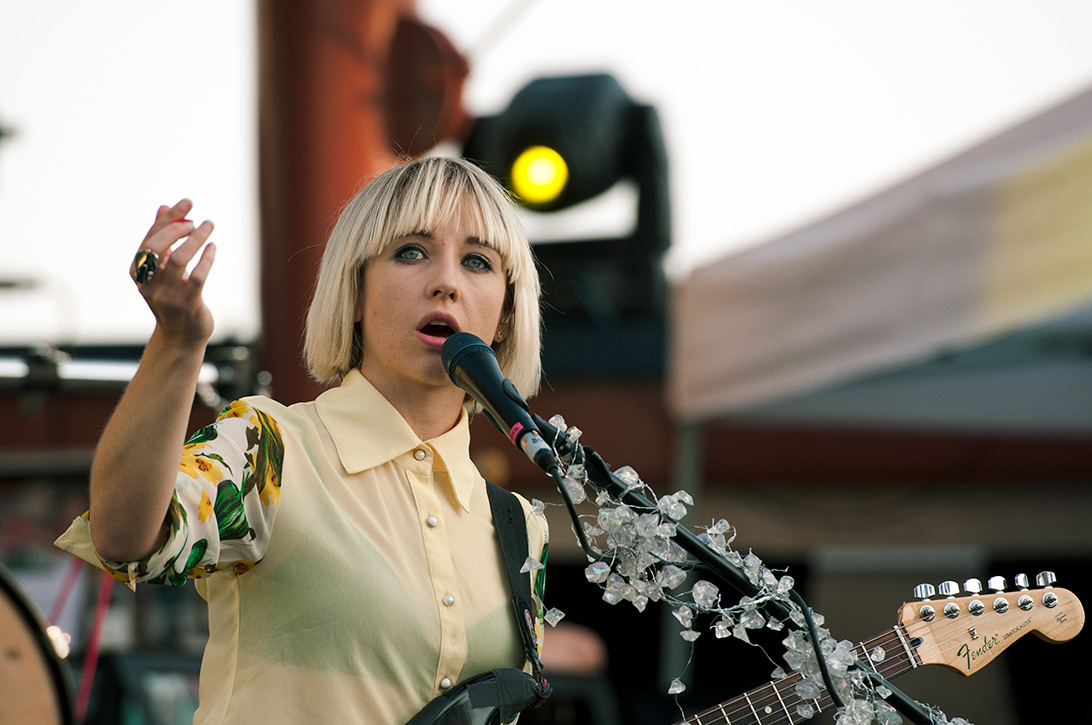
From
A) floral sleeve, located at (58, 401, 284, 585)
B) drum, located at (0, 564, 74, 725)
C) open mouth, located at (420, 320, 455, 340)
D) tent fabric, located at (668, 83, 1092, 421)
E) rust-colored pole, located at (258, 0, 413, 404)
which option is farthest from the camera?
rust-colored pole, located at (258, 0, 413, 404)

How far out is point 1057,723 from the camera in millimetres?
5609

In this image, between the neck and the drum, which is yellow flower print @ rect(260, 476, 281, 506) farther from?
the drum

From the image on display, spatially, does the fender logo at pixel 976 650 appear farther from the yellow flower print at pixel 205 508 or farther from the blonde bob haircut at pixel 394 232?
the yellow flower print at pixel 205 508

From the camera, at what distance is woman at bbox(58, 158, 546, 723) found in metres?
1.12

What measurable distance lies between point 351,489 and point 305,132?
114 inches

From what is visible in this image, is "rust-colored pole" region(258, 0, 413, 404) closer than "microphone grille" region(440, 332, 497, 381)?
No

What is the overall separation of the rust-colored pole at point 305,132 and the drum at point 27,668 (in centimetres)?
138

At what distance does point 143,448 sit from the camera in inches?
43.3

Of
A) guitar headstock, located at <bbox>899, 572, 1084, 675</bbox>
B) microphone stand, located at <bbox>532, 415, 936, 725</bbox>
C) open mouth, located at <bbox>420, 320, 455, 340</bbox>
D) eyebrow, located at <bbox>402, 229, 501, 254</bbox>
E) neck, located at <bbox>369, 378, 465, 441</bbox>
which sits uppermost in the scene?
eyebrow, located at <bbox>402, 229, 501, 254</bbox>

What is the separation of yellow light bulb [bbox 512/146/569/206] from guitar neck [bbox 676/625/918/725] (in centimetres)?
252

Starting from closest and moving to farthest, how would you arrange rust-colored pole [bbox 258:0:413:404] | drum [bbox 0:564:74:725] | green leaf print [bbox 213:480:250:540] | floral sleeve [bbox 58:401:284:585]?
floral sleeve [bbox 58:401:284:585] → green leaf print [bbox 213:480:250:540] → drum [bbox 0:564:74:725] → rust-colored pole [bbox 258:0:413:404]

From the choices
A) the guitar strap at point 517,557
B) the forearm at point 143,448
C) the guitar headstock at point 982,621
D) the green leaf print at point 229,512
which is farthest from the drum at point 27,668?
the guitar headstock at point 982,621

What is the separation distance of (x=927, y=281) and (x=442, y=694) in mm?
2084

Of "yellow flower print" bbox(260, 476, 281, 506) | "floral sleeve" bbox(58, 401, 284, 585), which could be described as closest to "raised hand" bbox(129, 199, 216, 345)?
"floral sleeve" bbox(58, 401, 284, 585)
